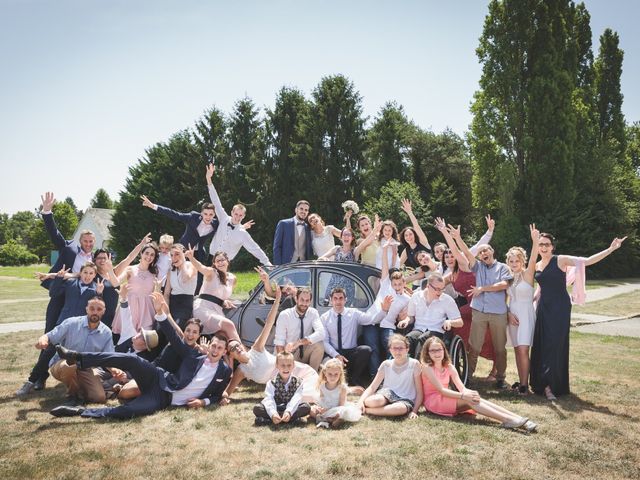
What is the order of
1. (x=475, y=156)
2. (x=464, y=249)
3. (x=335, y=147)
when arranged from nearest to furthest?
(x=464, y=249)
(x=475, y=156)
(x=335, y=147)

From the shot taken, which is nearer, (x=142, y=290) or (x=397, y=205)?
(x=142, y=290)

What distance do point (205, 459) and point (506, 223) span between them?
2825 centimetres

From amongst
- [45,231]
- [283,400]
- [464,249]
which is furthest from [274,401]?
[45,231]

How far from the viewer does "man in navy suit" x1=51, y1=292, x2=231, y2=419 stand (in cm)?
555

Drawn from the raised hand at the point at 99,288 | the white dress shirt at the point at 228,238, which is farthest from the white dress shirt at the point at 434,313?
the raised hand at the point at 99,288

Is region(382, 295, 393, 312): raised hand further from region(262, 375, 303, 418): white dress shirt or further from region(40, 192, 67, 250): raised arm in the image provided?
region(40, 192, 67, 250): raised arm

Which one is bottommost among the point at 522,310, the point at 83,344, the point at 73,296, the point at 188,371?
the point at 188,371

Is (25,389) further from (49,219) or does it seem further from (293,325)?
(293,325)

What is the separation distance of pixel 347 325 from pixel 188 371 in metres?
2.07

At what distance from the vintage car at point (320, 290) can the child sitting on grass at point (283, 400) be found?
4.92ft

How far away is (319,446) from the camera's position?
184 inches

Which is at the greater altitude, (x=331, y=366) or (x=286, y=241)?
(x=286, y=241)

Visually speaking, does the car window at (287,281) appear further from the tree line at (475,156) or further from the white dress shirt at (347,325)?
the tree line at (475,156)

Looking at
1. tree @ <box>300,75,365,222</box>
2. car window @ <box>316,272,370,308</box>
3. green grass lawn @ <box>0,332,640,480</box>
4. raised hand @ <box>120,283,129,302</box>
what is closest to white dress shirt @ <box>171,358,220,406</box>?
green grass lawn @ <box>0,332,640,480</box>
